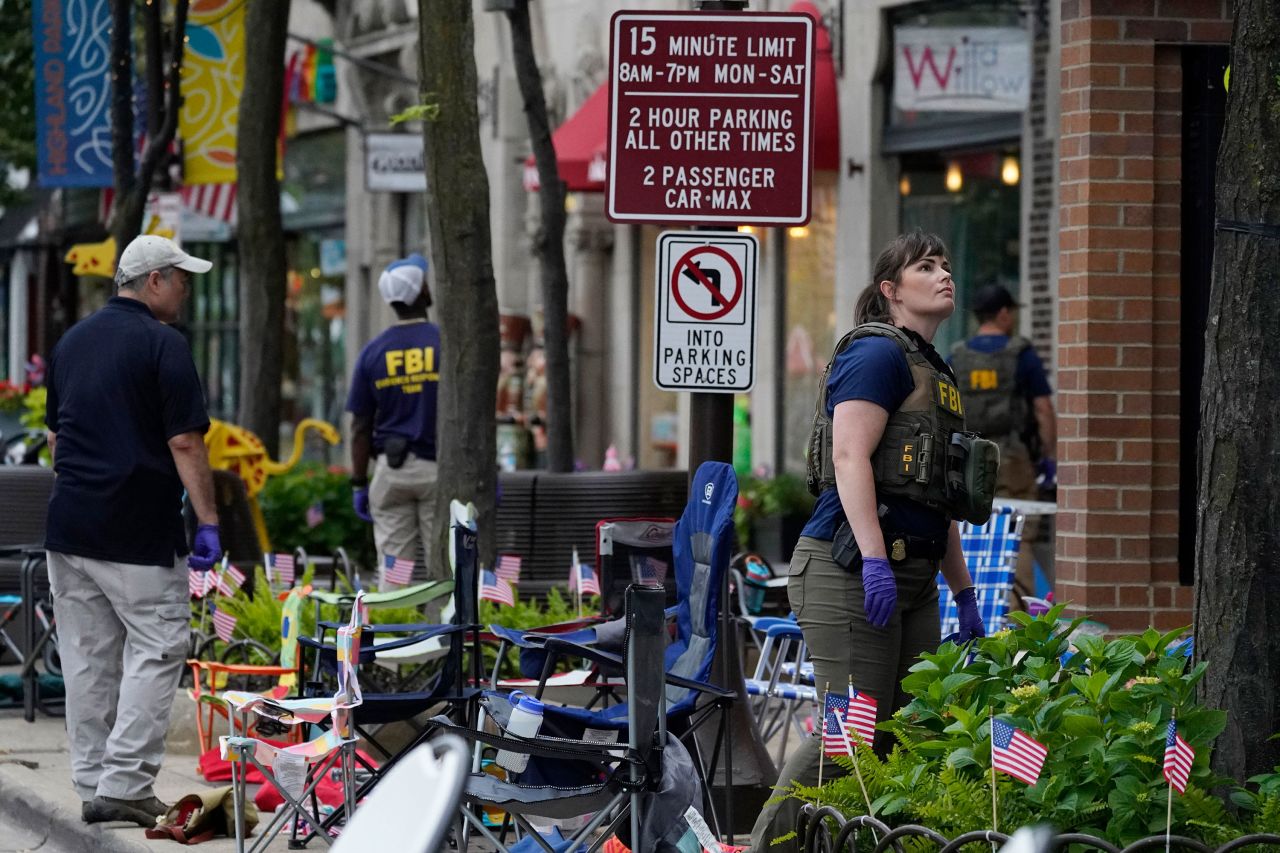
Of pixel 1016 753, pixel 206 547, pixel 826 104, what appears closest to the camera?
pixel 1016 753

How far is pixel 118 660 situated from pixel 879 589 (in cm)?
326

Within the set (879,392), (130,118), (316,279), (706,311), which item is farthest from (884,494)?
(316,279)

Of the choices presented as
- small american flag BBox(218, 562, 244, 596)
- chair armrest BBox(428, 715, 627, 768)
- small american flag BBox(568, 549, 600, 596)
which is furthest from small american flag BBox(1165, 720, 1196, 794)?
small american flag BBox(218, 562, 244, 596)

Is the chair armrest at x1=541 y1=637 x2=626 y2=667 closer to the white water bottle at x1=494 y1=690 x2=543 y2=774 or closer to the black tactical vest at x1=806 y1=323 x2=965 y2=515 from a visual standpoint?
the white water bottle at x1=494 y1=690 x2=543 y2=774

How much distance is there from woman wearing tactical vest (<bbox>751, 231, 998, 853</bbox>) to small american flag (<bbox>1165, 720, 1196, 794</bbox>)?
1.07m

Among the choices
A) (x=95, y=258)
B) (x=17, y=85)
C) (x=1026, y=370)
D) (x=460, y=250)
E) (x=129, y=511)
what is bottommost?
(x=129, y=511)

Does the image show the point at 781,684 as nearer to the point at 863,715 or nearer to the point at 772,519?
the point at 863,715

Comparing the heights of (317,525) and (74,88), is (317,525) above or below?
below

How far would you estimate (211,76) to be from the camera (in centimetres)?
1642

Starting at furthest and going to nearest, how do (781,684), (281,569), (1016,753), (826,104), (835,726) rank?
(826,104) < (281,569) < (781,684) < (835,726) < (1016,753)

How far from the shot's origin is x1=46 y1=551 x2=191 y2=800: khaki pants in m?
7.73

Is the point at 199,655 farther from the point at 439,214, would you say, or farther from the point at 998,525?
the point at 998,525

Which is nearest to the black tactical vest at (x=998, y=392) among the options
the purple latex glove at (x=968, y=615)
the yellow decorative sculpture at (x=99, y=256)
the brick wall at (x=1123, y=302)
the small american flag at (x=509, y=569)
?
the small american flag at (x=509, y=569)

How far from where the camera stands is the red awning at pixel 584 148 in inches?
723
